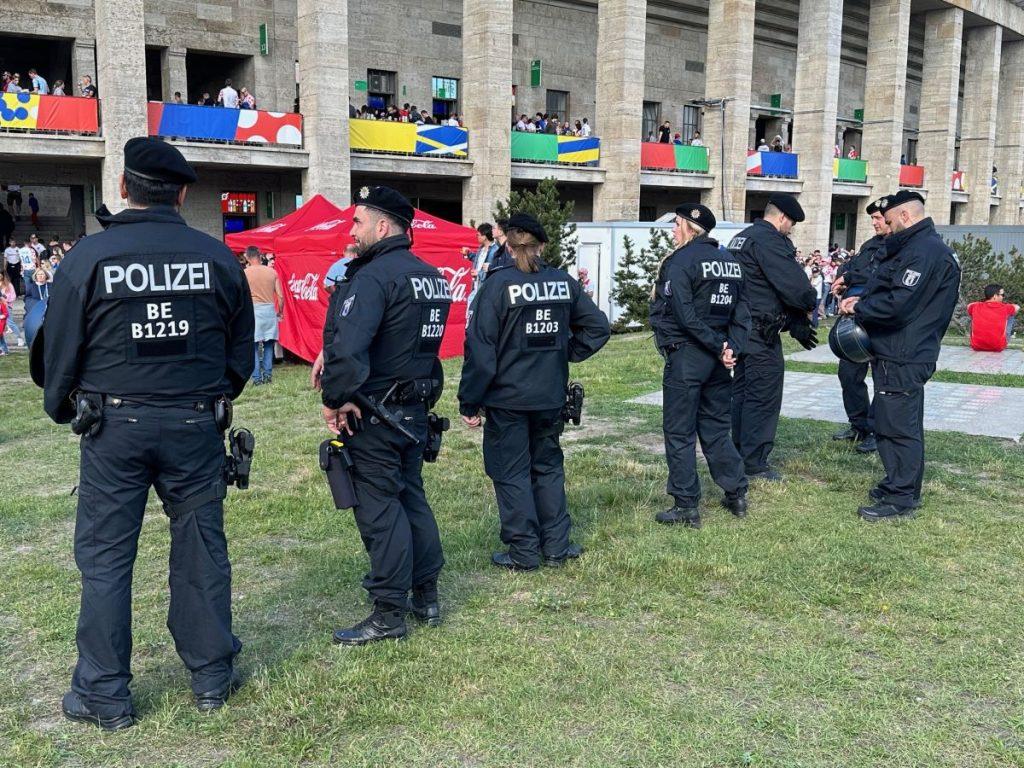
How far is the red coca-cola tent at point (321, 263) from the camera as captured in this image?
44.4 ft

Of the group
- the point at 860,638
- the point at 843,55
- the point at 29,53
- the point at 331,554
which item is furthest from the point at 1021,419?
the point at 843,55

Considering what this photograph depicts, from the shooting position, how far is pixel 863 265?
8328mm

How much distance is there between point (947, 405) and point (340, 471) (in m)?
8.23

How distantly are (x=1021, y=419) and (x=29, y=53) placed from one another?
26169 millimetres

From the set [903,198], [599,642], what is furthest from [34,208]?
[599,642]

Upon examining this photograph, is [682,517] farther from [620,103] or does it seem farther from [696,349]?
[620,103]

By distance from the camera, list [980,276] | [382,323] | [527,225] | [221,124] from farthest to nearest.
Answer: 1. [221,124]
2. [980,276]
3. [527,225]
4. [382,323]

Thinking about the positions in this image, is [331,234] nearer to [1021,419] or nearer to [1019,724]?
[1021,419]

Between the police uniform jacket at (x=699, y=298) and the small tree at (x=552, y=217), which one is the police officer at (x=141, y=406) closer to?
the police uniform jacket at (x=699, y=298)

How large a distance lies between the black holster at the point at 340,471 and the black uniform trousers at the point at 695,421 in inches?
101

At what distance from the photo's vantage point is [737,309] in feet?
20.2

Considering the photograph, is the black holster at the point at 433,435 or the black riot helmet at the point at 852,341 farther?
the black riot helmet at the point at 852,341

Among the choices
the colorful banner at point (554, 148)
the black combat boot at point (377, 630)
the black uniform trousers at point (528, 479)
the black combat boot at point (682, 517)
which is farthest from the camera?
the colorful banner at point (554, 148)

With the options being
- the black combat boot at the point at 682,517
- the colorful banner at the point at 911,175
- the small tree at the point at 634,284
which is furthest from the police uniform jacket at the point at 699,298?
the colorful banner at the point at 911,175
